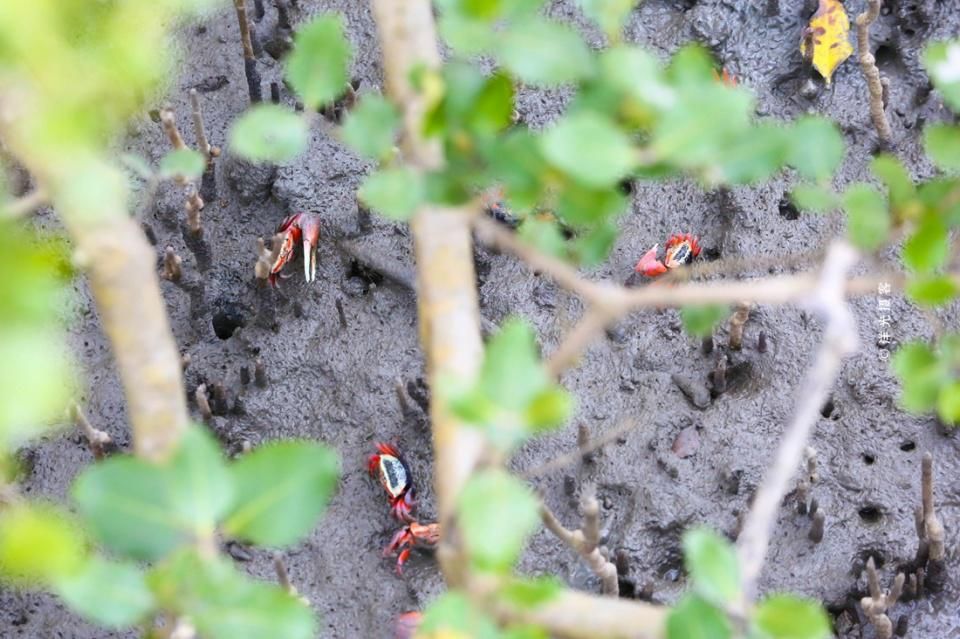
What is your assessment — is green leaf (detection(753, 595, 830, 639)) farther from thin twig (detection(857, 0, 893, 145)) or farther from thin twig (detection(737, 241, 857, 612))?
thin twig (detection(857, 0, 893, 145))

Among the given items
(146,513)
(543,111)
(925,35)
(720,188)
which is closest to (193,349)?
(543,111)

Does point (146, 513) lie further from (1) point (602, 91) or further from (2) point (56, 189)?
(1) point (602, 91)

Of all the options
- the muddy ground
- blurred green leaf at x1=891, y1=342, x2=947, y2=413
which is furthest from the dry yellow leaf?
blurred green leaf at x1=891, y1=342, x2=947, y2=413

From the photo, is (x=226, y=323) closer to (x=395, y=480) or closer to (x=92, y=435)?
(x=92, y=435)

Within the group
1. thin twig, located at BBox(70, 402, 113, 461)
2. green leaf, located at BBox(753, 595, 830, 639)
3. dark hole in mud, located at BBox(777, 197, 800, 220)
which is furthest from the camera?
dark hole in mud, located at BBox(777, 197, 800, 220)

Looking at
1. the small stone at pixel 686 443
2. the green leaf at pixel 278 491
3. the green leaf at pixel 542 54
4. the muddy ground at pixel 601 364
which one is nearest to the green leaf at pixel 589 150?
the green leaf at pixel 542 54

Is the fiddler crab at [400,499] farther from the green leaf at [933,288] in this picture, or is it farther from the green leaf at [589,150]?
the green leaf at [589,150]
